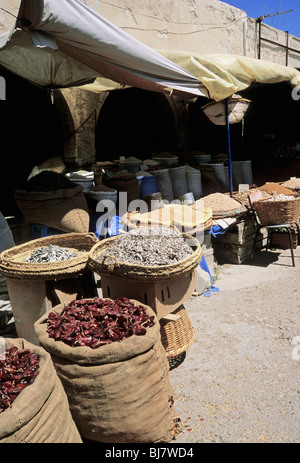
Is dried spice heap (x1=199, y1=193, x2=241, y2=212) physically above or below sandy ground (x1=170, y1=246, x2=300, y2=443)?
above

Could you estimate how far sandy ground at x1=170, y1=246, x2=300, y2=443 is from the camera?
225cm

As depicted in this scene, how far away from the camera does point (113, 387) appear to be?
6.26 ft

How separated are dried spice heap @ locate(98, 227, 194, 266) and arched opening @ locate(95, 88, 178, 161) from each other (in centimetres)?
607

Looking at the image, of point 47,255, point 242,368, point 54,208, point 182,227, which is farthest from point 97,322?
point 182,227

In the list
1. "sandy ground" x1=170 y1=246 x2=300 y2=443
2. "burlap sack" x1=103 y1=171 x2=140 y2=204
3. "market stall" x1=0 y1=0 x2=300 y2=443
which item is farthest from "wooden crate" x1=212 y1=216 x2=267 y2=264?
"burlap sack" x1=103 y1=171 x2=140 y2=204

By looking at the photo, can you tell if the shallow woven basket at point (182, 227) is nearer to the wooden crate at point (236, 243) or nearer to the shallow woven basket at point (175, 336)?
the wooden crate at point (236, 243)

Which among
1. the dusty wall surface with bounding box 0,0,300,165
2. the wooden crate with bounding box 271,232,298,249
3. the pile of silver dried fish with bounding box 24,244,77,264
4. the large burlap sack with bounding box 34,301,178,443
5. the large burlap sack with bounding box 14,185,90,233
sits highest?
the dusty wall surface with bounding box 0,0,300,165

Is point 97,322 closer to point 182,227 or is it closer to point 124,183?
point 182,227

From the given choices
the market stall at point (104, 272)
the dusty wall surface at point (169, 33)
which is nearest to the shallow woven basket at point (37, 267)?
the market stall at point (104, 272)

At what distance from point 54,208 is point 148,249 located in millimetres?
1451

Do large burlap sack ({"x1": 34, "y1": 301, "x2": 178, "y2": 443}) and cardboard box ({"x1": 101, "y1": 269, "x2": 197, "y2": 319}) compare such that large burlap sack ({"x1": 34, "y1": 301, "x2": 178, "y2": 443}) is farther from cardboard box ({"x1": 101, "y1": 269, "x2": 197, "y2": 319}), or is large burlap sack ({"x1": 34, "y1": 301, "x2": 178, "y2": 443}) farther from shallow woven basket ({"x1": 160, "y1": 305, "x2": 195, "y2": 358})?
shallow woven basket ({"x1": 160, "y1": 305, "x2": 195, "y2": 358})

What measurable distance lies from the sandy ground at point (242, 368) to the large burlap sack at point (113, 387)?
0.38 meters

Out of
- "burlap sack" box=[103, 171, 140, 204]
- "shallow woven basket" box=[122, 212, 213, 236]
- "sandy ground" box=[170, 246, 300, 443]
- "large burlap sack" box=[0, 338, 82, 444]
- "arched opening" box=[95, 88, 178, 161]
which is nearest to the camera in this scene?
"large burlap sack" box=[0, 338, 82, 444]

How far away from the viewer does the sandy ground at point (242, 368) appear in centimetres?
225
